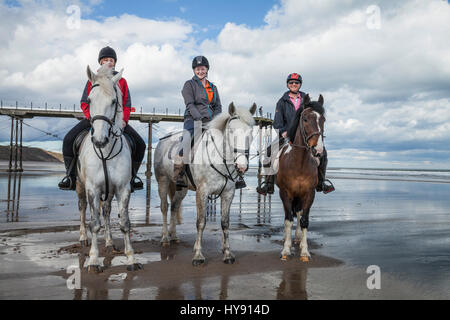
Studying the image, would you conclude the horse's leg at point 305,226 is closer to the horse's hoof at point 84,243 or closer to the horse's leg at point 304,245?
the horse's leg at point 304,245

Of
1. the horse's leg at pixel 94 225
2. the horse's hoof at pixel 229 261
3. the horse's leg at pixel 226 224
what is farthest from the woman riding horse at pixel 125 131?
the horse's hoof at pixel 229 261

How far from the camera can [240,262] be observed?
5.62 meters

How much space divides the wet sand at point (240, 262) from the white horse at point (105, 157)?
2.47 ft

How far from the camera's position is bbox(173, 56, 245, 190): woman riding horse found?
20.0 feet

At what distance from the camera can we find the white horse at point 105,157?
477 centimetres

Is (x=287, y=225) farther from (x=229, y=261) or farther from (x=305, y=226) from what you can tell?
(x=229, y=261)

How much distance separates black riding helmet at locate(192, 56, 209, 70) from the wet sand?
378 centimetres

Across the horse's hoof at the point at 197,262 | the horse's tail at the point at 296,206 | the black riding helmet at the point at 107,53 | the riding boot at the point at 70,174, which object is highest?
the black riding helmet at the point at 107,53

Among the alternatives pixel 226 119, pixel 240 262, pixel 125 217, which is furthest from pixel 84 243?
pixel 226 119

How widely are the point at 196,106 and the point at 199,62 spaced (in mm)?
892

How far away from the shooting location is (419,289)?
14.4ft
